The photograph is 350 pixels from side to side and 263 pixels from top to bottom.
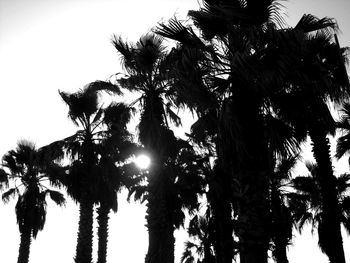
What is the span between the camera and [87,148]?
18.4 m

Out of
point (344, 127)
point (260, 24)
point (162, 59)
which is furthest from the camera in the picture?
point (344, 127)

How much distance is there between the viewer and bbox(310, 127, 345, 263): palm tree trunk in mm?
13664

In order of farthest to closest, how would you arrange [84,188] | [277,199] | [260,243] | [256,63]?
1. [277,199]
2. [84,188]
3. [256,63]
4. [260,243]

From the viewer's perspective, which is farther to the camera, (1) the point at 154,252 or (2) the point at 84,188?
(2) the point at 84,188

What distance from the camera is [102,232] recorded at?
2469cm

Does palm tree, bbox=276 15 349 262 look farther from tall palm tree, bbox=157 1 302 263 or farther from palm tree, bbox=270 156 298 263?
palm tree, bbox=270 156 298 263

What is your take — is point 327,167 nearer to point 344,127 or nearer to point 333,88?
point 333,88

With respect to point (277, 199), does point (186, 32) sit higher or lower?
higher

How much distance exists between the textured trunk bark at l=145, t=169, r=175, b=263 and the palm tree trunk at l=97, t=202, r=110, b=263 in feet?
36.7

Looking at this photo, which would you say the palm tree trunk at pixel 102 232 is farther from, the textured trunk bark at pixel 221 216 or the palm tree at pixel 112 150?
the textured trunk bark at pixel 221 216

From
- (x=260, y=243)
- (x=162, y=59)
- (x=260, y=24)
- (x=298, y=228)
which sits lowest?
(x=260, y=243)

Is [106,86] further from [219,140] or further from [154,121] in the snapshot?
[219,140]

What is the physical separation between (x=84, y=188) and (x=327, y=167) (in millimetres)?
10722

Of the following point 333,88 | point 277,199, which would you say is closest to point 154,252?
point 333,88
